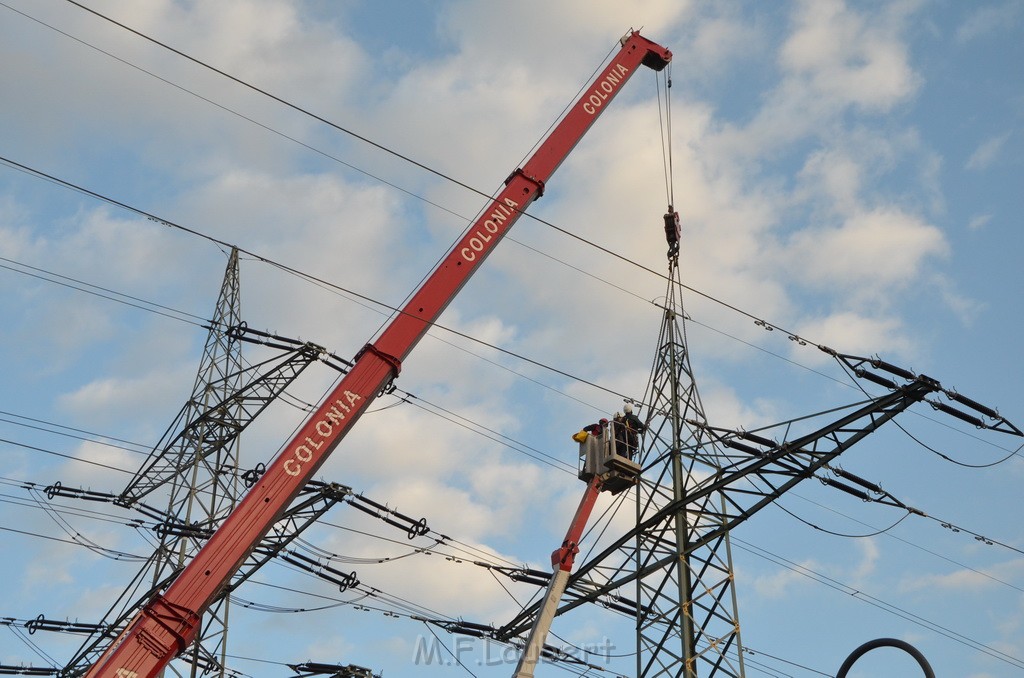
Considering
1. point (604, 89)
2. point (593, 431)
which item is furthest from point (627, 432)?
point (604, 89)

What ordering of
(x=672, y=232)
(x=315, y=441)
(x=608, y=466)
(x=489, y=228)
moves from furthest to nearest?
1. (x=672, y=232)
2. (x=489, y=228)
3. (x=608, y=466)
4. (x=315, y=441)

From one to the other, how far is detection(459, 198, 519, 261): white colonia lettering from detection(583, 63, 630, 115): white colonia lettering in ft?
15.5

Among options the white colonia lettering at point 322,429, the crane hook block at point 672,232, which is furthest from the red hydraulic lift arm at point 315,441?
the crane hook block at point 672,232

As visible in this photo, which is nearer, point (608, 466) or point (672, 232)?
point (608, 466)

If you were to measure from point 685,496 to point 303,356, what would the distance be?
11.4 m

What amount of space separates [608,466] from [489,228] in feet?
20.4

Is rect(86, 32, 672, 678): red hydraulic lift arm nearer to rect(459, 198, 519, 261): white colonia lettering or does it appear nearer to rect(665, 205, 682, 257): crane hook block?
rect(459, 198, 519, 261): white colonia lettering

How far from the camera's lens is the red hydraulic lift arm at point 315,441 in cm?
1869

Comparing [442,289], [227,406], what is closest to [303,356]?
[227,406]

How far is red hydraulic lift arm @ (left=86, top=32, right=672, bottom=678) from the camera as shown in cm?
1869

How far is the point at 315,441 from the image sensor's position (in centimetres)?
2116

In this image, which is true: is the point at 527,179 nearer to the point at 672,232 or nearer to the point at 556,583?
the point at 672,232

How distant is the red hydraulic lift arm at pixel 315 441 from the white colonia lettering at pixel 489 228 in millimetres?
24

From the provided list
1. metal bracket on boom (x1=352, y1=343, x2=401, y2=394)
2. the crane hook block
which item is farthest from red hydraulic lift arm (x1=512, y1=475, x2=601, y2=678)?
the crane hook block
